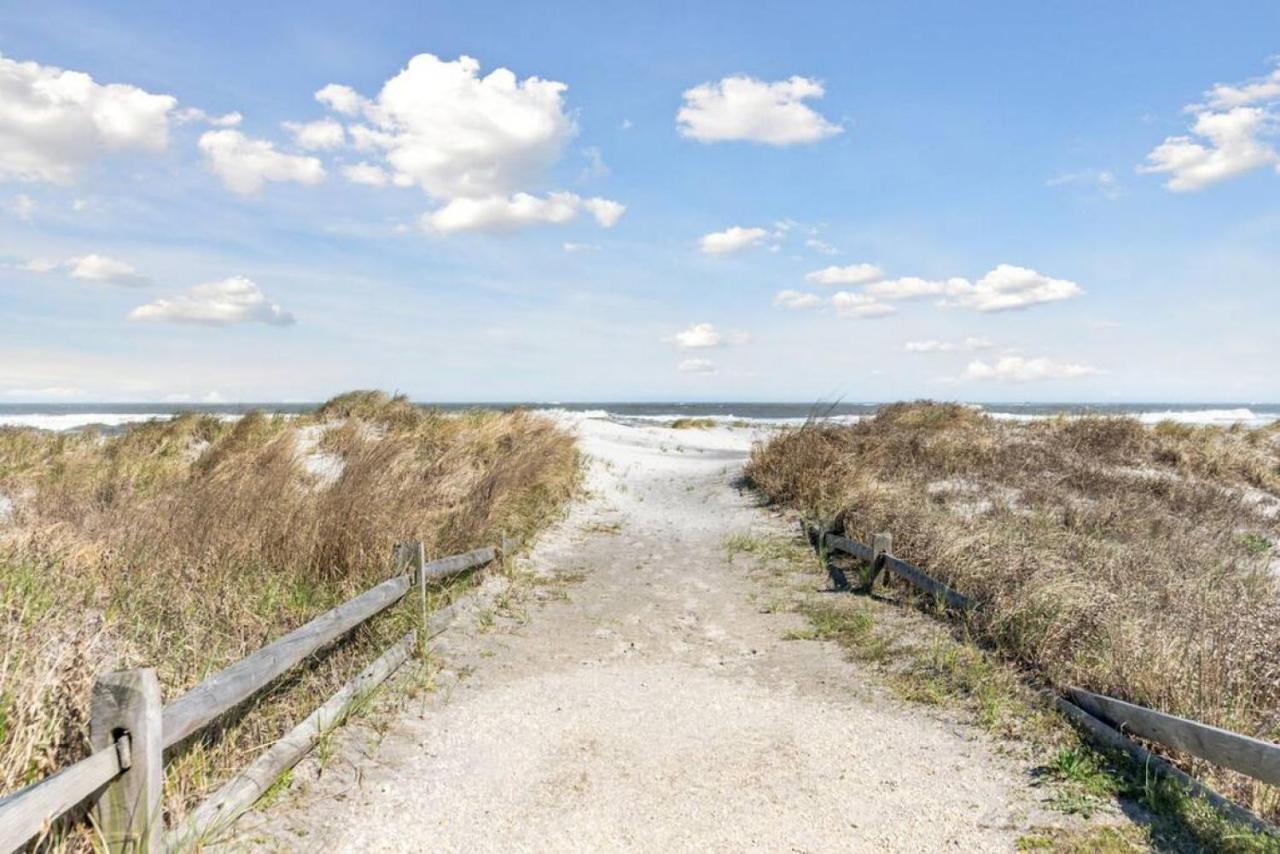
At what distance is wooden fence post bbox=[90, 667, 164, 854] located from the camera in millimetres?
3154

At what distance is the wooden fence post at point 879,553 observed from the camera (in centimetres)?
934

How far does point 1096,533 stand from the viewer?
10688 millimetres

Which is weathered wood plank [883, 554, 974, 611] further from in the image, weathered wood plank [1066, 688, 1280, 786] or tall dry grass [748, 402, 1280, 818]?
weathered wood plank [1066, 688, 1280, 786]

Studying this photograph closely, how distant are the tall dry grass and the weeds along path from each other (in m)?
1.35

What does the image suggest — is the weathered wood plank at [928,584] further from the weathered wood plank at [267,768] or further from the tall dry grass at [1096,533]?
the weathered wood plank at [267,768]

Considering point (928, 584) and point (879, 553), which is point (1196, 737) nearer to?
point (928, 584)

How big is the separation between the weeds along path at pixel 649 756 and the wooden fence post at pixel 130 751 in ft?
2.44

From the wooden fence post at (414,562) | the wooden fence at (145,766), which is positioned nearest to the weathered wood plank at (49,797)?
the wooden fence at (145,766)

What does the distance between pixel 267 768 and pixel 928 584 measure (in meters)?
6.50

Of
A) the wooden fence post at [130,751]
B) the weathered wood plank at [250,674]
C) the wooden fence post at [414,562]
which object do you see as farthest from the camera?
the wooden fence post at [414,562]

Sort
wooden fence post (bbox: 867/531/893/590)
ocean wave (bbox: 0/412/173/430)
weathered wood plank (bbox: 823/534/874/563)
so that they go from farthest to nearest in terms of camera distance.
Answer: ocean wave (bbox: 0/412/173/430) → weathered wood plank (bbox: 823/534/874/563) → wooden fence post (bbox: 867/531/893/590)

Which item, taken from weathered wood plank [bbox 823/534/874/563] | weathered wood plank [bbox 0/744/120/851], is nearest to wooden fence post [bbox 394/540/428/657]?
weathered wood plank [bbox 0/744/120/851]

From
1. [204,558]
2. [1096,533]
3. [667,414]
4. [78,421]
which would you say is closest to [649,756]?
[204,558]

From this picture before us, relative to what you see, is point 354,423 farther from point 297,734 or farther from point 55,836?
point 55,836
